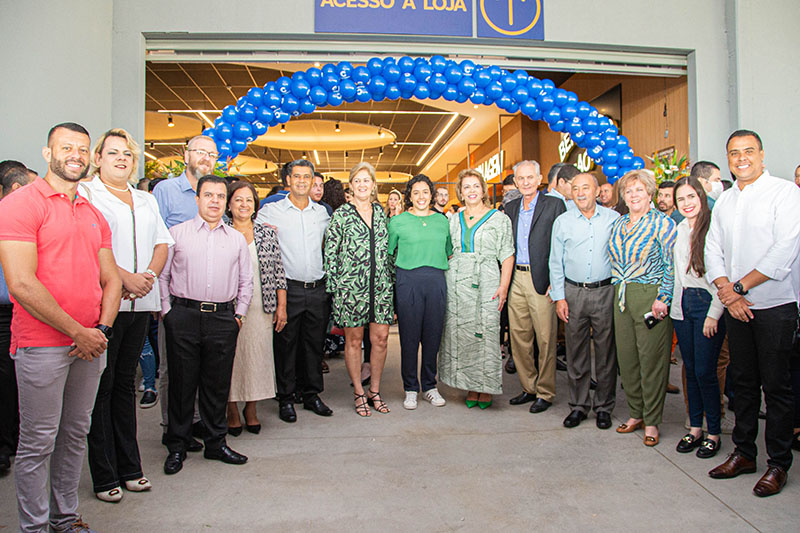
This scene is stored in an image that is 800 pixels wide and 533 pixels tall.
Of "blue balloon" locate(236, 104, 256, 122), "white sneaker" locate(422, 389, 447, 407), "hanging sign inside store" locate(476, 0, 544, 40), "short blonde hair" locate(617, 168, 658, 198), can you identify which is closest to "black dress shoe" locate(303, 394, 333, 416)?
"white sneaker" locate(422, 389, 447, 407)

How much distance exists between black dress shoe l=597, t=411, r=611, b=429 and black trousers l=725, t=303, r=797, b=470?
33.5 inches

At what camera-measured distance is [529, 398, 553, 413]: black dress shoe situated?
3.86m

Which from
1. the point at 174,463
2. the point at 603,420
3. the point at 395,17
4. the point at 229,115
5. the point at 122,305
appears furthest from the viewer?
the point at 395,17

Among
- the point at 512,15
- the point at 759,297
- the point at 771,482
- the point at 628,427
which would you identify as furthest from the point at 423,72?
the point at 771,482

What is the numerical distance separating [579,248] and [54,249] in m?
2.88

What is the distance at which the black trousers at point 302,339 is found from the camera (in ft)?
12.2

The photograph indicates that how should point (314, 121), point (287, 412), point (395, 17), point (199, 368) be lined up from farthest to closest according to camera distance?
point (314, 121) < point (395, 17) < point (287, 412) < point (199, 368)

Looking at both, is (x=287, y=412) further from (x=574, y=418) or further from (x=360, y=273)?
(x=574, y=418)

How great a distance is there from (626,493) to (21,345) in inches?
102

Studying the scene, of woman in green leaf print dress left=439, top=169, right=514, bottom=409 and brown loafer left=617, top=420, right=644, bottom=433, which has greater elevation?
woman in green leaf print dress left=439, top=169, right=514, bottom=409

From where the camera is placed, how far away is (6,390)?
9.70ft

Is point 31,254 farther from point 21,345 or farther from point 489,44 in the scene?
point 489,44

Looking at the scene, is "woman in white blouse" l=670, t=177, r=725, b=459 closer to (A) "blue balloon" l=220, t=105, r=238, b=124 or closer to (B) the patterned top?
(B) the patterned top

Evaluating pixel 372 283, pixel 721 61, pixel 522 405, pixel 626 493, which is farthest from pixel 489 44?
pixel 626 493
